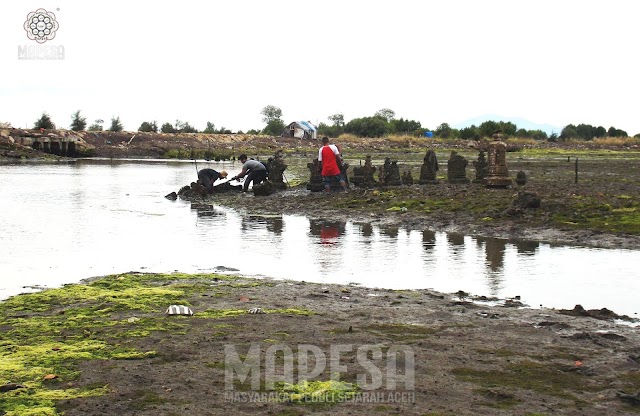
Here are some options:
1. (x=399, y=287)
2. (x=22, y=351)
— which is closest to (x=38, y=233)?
(x=399, y=287)

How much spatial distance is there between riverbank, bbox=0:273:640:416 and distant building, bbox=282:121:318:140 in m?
83.7

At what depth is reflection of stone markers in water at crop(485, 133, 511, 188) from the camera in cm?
2209

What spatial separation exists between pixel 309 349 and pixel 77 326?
2603mm

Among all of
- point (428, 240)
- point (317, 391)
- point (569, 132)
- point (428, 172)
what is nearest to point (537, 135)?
point (569, 132)

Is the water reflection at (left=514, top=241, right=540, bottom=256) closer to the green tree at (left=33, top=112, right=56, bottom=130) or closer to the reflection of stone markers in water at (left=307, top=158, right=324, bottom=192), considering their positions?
the reflection of stone markers in water at (left=307, top=158, right=324, bottom=192)

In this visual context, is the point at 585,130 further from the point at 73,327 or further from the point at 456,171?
the point at 73,327

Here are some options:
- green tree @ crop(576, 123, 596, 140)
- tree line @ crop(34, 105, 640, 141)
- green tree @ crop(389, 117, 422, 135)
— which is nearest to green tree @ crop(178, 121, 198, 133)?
tree line @ crop(34, 105, 640, 141)

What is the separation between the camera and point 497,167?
22.3m

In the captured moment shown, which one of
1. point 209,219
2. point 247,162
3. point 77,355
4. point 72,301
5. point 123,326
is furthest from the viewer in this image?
point 247,162

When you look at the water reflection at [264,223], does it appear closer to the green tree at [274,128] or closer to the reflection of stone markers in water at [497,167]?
the reflection of stone markers in water at [497,167]

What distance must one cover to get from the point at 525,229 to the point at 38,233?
1055 centimetres

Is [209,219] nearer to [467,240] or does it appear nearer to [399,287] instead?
[467,240]

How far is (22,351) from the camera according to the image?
6.99 m

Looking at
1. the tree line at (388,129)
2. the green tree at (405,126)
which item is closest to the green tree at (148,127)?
the tree line at (388,129)
